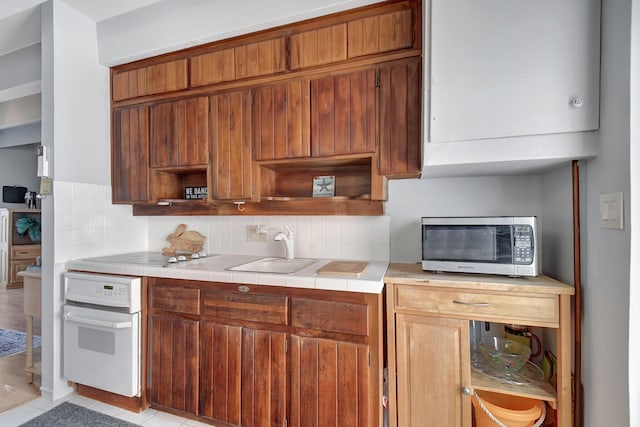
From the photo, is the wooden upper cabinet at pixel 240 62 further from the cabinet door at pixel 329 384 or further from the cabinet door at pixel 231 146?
the cabinet door at pixel 329 384

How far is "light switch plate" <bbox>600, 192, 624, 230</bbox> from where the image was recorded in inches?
40.0

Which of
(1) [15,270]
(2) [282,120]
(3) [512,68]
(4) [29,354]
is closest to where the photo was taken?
(3) [512,68]

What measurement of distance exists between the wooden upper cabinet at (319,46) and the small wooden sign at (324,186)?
72 centimetres

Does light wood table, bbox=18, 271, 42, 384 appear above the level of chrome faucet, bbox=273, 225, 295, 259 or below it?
below

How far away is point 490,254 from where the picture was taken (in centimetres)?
142

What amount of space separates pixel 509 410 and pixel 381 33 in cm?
201

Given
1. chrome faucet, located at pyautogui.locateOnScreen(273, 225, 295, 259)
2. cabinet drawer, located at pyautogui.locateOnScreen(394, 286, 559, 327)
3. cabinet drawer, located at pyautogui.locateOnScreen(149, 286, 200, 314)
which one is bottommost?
cabinet drawer, located at pyautogui.locateOnScreen(149, 286, 200, 314)

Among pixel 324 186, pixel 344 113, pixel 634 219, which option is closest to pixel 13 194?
pixel 324 186

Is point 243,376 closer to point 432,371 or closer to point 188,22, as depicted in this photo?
point 432,371

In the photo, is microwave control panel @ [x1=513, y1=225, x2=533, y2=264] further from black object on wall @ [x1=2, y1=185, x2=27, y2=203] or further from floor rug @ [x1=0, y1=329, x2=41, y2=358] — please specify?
black object on wall @ [x1=2, y1=185, x2=27, y2=203]

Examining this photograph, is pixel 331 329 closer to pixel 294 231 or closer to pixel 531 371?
pixel 294 231

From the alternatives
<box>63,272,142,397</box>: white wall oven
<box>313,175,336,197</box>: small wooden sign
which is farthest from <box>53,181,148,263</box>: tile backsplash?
<box>313,175,336,197</box>: small wooden sign

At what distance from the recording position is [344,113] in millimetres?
1709

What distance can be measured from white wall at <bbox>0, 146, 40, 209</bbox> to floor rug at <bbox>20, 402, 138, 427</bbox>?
17.9 ft
